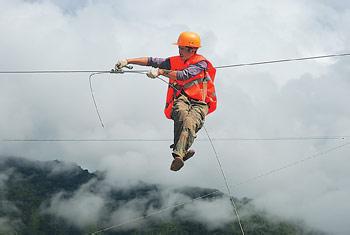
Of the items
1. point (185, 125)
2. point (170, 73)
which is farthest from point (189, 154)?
point (170, 73)

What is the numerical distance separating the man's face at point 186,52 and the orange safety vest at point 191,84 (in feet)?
0.31

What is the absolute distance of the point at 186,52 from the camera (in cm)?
1248

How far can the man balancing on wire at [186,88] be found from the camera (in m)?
12.1

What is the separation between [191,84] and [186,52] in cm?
77

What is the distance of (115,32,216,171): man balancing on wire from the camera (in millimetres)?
12109

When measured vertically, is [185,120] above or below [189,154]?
above

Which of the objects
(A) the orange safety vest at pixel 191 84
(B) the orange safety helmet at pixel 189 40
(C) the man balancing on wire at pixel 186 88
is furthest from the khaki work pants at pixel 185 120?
(B) the orange safety helmet at pixel 189 40

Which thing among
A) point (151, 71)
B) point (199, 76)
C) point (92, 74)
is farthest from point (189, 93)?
point (92, 74)

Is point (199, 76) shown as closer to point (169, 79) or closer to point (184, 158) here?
point (169, 79)

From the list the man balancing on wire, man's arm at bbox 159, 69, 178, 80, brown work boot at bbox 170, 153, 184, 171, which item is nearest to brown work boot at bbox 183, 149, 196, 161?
the man balancing on wire

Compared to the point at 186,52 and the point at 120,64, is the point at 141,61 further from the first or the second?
the point at 186,52

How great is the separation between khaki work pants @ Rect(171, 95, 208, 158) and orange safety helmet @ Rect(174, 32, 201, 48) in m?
1.26

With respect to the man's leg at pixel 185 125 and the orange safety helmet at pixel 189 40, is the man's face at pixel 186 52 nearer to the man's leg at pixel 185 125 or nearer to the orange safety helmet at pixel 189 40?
the orange safety helmet at pixel 189 40

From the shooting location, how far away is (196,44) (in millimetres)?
12320
